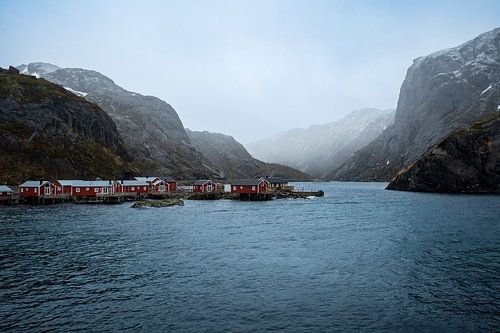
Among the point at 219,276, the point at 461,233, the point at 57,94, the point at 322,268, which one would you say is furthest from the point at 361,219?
the point at 57,94

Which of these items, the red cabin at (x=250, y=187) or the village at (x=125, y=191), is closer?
the village at (x=125, y=191)

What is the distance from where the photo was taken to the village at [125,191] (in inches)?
3971

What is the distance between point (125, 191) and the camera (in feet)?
394

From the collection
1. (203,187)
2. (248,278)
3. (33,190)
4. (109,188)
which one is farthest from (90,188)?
(248,278)

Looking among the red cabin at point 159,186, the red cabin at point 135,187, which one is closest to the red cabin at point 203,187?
the red cabin at point 159,186

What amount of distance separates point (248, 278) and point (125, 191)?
97.9m

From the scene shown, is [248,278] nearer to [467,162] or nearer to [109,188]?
[109,188]

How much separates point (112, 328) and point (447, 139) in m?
154

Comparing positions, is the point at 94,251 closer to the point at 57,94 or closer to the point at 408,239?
the point at 408,239

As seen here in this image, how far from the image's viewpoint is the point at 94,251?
133ft

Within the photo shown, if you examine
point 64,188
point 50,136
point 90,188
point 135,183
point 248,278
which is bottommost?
point 248,278

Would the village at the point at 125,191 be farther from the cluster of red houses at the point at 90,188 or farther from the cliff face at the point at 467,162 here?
the cliff face at the point at 467,162

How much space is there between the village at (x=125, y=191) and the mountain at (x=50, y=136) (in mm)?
21680

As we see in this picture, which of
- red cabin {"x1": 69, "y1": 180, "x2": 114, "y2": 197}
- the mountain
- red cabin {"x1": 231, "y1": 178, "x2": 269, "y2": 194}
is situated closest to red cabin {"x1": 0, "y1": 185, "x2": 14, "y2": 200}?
red cabin {"x1": 69, "y1": 180, "x2": 114, "y2": 197}
